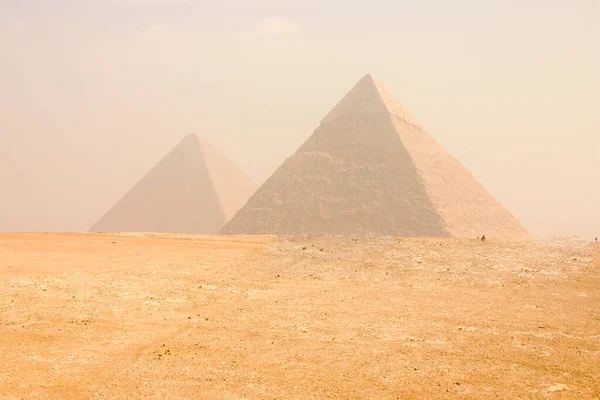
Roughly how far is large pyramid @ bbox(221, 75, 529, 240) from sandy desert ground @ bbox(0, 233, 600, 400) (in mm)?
41173

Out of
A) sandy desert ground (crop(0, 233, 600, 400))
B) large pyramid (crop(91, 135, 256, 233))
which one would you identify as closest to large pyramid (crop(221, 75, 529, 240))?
large pyramid (crop(91, 135, 256, 233))

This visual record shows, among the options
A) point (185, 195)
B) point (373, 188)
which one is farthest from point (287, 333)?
point (185, 195)

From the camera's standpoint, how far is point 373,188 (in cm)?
6009

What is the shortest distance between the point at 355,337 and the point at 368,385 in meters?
2.01

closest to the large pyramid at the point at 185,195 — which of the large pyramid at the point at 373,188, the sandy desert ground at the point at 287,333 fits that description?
the large pyramid at the point at 373,188

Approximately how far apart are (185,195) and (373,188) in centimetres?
4039

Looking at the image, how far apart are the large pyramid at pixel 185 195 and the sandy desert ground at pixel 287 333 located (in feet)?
231

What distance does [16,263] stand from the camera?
13.4 meters

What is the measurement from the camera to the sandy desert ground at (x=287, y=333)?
215 inches

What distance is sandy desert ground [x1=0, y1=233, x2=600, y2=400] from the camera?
5457mm

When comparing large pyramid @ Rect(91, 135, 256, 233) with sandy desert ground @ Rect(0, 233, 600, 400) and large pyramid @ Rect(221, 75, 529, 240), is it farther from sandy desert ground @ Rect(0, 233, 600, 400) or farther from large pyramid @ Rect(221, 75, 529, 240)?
sandy desert ground @ Rect(0, 233, 600, 400)

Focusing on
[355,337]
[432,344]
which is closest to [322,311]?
[355,337]

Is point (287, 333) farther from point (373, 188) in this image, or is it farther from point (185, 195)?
point (185, 195)

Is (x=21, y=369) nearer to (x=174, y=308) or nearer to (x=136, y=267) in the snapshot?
(x=174, y=308)
